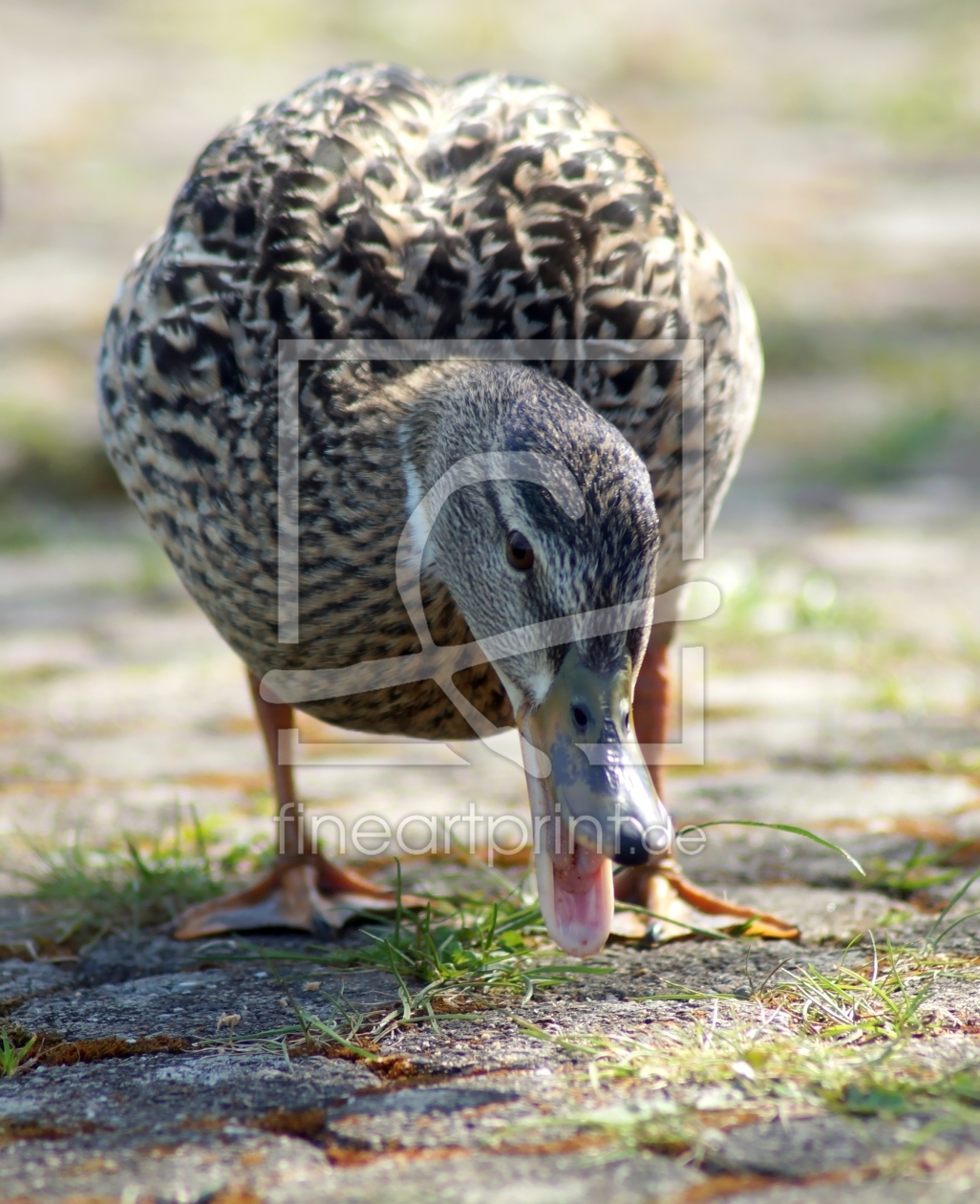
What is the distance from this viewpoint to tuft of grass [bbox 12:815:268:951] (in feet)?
9.88

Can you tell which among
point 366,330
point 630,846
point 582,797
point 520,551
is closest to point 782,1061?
point 630,846

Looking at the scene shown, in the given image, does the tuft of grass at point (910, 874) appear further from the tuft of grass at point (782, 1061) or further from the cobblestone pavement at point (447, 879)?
the tuft of grass at point (782, 1061)

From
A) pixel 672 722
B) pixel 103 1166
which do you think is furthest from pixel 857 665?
pixel 103 1166

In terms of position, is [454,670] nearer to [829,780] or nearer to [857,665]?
[829,780]

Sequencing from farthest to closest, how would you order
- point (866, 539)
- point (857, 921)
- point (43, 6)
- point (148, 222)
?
point (43, 6) < point (148, 222) < point (866, 539) < point (857, 921)

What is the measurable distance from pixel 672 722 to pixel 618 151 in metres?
1.58

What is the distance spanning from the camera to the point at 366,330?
2979 millimetres

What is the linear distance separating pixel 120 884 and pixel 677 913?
117cm

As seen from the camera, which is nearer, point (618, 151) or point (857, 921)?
point (857, 921)

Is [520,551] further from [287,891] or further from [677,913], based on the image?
[287,891]

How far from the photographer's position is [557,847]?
7.82 ft

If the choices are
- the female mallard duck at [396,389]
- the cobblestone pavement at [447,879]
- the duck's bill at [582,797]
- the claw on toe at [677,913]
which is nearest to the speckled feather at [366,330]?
the female mallard duck at [396,389]

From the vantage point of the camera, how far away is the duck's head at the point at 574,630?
2.31 metres

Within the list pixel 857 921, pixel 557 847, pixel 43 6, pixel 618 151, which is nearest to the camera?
pixel 557 847
